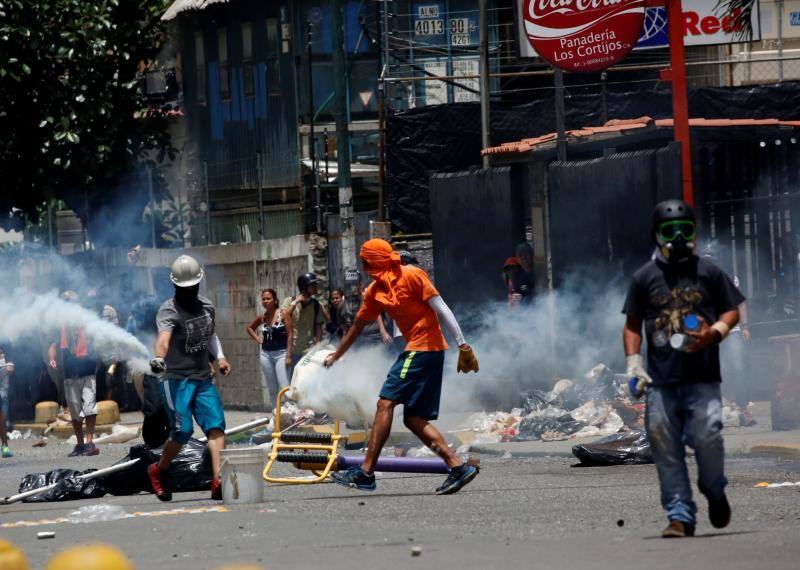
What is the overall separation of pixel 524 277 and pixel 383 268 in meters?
7.45

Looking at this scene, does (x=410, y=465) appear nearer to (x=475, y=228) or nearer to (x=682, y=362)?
(x=682, y=362)

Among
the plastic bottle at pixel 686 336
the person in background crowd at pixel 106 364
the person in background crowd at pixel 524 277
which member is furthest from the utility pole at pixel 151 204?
the plastic bottle at pixel 686 336

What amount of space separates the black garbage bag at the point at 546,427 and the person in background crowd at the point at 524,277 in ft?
10.2

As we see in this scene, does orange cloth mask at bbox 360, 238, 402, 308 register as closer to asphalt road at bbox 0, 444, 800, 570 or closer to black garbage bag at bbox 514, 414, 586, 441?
asphalt road at bbox 0, 444, 800, 570

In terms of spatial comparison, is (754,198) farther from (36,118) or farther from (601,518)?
(36,118)

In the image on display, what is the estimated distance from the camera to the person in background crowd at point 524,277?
58.2 ft

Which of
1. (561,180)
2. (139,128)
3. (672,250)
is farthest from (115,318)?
(672,250)

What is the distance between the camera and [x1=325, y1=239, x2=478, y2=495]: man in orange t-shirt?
10.2 meters

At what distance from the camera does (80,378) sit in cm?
1686

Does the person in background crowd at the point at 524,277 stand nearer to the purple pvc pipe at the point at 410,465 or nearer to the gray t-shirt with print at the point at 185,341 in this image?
the purple pvc pipe at the point at 410,465

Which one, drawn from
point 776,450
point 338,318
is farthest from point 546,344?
point 776,450

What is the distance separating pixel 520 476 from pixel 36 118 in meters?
15.0

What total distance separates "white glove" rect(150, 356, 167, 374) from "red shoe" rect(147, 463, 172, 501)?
0.77 metres

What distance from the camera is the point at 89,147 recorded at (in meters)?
24.8
